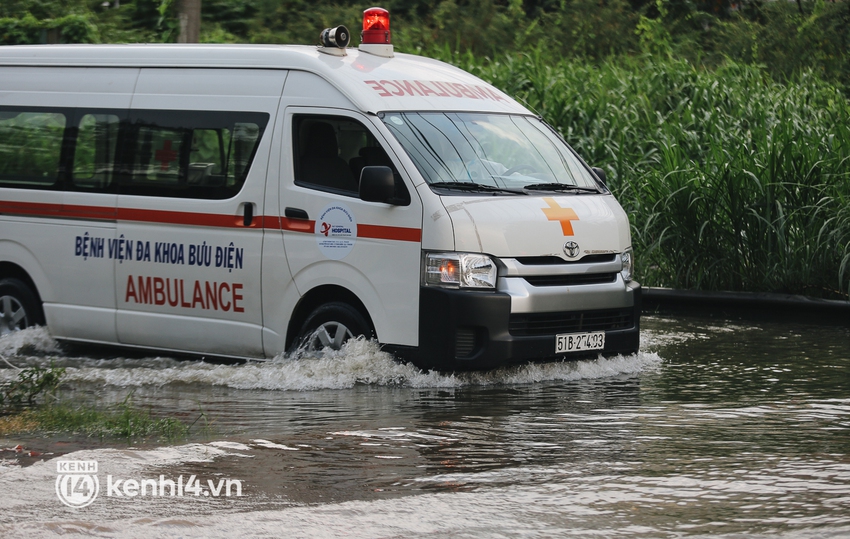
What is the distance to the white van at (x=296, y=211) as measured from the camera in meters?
8.39

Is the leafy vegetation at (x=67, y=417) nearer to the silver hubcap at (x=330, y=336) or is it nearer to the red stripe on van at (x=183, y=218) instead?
the silver hubcap at (x=330, y=336)

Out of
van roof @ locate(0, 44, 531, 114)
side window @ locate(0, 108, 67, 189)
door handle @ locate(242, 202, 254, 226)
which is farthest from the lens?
side window @ locate(0, 108, 67, 189)

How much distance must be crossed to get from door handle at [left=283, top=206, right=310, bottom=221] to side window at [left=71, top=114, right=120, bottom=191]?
71.7 inches

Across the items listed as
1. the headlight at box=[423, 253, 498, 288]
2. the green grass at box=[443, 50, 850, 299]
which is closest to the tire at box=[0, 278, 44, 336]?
the headlight at box=[423, 253, 498, 288]

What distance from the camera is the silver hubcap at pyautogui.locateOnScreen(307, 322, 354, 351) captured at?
8.79 metres

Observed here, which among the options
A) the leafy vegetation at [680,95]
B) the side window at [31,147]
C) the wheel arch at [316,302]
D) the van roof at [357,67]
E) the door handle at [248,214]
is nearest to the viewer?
the wheel arch at [316,302]

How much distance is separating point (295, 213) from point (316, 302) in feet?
2.16

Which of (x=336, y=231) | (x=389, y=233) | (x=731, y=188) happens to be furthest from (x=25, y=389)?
(x=731, y=188)

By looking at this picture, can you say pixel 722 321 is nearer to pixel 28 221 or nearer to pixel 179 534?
pixel 28 221

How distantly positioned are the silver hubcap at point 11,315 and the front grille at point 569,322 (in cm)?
446

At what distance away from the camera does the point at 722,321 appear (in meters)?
11.8

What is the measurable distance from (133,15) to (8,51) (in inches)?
545

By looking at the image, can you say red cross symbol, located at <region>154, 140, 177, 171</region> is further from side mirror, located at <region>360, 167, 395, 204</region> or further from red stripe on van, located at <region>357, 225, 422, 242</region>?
side mirror, located at <region>360, 167, 395, 204</region>

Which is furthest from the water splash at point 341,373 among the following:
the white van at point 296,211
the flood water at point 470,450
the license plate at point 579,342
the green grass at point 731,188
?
the green grass at point 731,188
